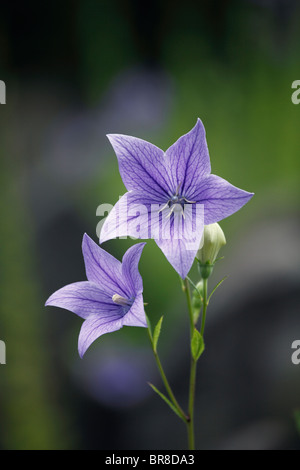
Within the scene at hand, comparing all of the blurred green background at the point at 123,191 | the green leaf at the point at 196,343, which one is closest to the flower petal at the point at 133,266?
the green leaf at the point at 196,343

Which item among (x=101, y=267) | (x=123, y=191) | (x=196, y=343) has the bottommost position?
(x=196, y=343)

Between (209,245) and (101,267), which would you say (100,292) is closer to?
(101,267)

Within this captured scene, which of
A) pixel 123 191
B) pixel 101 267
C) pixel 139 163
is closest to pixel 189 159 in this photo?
pixel 139 163

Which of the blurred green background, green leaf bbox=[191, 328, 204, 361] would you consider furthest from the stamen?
the blurred green background

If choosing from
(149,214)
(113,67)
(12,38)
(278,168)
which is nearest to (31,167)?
(113,67)

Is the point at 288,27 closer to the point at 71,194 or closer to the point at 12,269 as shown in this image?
the point at 71,194

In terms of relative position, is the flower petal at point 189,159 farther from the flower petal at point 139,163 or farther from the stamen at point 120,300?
the stamen at point 120,300
